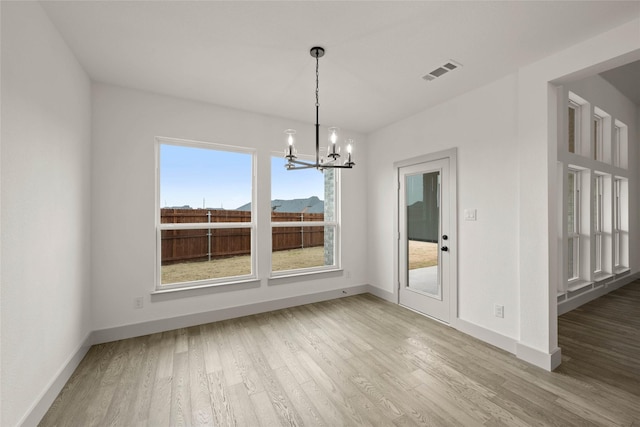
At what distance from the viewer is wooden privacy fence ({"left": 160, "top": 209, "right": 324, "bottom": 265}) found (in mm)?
3400

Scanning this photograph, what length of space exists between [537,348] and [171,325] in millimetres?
3841

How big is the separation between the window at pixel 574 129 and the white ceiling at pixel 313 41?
207cm

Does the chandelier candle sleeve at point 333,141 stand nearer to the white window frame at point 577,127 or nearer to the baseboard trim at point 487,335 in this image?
the baseboard trim at point 487,335

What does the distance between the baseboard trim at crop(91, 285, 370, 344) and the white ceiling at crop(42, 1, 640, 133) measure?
106 inches

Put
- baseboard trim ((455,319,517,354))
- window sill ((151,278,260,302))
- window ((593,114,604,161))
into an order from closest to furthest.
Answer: baseboard trim ((455,319,517,354)) < window sill ((151,278,260,302)) < window ((593,114,604,161))

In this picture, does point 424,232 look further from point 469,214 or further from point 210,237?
point 210,237

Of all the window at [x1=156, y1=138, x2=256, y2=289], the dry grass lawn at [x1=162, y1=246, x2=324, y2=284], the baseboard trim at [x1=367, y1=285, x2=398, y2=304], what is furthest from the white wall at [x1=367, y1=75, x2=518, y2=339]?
the window at [x1=156, y1=138, x2=256, y2=289]

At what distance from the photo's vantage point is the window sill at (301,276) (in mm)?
3871

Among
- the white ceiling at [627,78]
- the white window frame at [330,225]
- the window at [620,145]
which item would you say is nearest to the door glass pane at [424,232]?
the white window frame at [330,225]

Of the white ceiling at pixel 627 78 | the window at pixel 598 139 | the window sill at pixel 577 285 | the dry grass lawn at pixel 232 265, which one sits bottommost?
the window sill at pixel 577 285

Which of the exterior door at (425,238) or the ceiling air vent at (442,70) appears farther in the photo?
the exterior door at (425,238)

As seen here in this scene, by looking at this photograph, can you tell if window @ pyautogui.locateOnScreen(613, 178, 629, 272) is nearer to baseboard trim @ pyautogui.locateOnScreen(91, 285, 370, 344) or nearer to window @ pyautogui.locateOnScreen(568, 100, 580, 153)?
window @ pyautogui.locateOnScreen(568, 100, 580, 153)

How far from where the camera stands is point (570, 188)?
3904mm

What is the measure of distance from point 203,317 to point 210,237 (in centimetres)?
102
